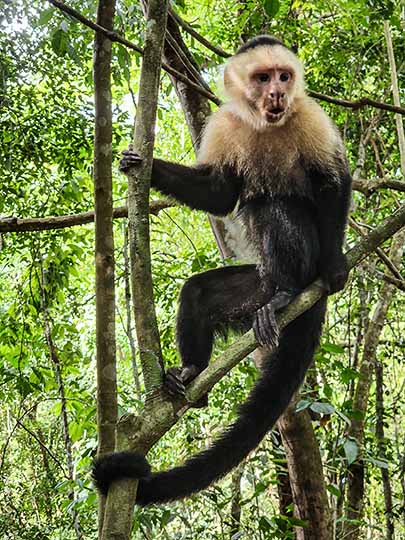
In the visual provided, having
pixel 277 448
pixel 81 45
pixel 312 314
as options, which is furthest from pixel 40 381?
pixel 81 45

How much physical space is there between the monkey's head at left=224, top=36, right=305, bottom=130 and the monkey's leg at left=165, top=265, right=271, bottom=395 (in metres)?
0.66

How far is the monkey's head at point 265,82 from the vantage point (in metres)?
2.68

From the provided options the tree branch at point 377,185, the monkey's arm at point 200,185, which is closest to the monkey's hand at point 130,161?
the monkey's arm at point 200,185

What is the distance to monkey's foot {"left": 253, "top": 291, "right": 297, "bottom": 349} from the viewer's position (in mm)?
2281

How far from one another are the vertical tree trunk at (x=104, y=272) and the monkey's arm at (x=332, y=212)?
97 centimetres

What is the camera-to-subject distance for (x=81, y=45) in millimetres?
3672

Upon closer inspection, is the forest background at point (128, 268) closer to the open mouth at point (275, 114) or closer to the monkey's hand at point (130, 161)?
the monkey's hand at point (130, 161)

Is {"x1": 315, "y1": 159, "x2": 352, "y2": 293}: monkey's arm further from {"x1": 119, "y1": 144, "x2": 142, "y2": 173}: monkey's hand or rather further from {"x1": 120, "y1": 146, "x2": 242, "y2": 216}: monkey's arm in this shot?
{"x1": 119, "y1": 144, "x2": 142, "y2": 173}: monkey's hand

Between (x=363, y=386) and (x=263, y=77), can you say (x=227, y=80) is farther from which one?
(x=363, y=386)

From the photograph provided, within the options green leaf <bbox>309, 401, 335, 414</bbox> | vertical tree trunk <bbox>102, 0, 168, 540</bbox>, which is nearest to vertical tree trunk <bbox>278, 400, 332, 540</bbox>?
green leaf <bbox>309, 401, 335, 414</bbox>

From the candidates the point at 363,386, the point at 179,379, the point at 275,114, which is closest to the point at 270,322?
the point at 179,379

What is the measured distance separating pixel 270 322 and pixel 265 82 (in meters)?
1.08

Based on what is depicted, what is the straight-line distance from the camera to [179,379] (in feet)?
6.59

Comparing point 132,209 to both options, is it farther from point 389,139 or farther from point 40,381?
point 389,139
